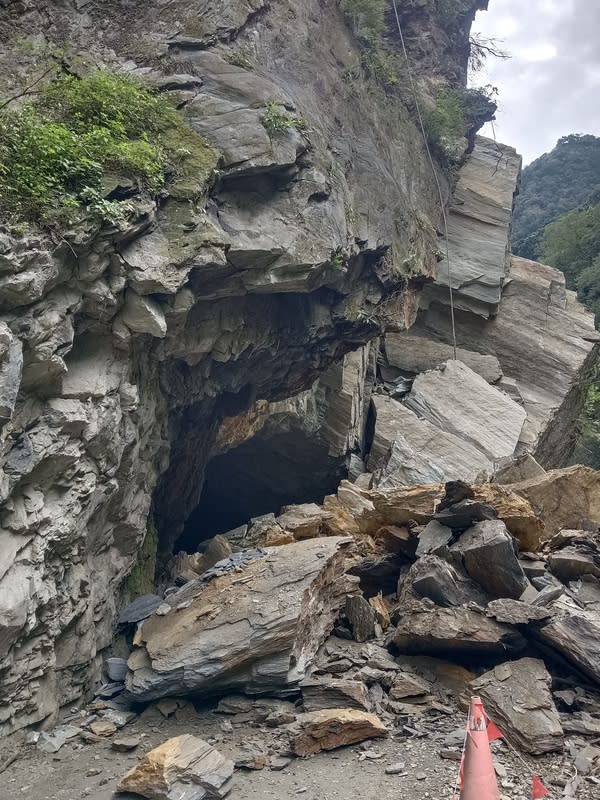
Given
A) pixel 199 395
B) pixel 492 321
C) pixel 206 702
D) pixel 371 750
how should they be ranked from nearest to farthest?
1. pixel 371 750
2. pixel 206 702
3. pixel 199 395
4. pixel 492 321

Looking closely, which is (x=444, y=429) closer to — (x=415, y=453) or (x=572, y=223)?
(x=415, y=453)

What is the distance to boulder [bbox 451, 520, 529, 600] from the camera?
862cm

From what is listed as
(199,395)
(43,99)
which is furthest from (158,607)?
(43,99)

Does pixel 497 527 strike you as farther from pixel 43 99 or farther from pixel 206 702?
pixel 43 99

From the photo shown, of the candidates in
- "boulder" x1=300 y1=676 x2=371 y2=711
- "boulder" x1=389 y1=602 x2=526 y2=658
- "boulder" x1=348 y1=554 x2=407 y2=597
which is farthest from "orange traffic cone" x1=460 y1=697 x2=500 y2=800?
"boulder" x1=348 y1=554 x2=407 y2=597

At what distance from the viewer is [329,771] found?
6.19m

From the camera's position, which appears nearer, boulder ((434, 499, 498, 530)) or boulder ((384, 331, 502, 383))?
boulder ((434, 499, 498, 530))

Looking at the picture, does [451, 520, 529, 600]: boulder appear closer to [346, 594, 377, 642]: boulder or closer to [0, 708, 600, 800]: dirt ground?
[346, 594, 377, 642]: boulder

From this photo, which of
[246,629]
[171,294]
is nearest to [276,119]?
[171,294]

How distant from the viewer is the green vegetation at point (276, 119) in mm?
9672

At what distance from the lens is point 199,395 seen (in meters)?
11.7

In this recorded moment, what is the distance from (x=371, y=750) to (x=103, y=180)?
21.8ft

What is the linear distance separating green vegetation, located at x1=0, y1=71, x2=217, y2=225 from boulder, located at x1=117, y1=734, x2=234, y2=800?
5248mm

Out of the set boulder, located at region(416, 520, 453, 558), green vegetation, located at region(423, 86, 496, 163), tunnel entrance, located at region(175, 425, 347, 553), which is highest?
green vegetation, located at region(423, 86, 496, 163)
